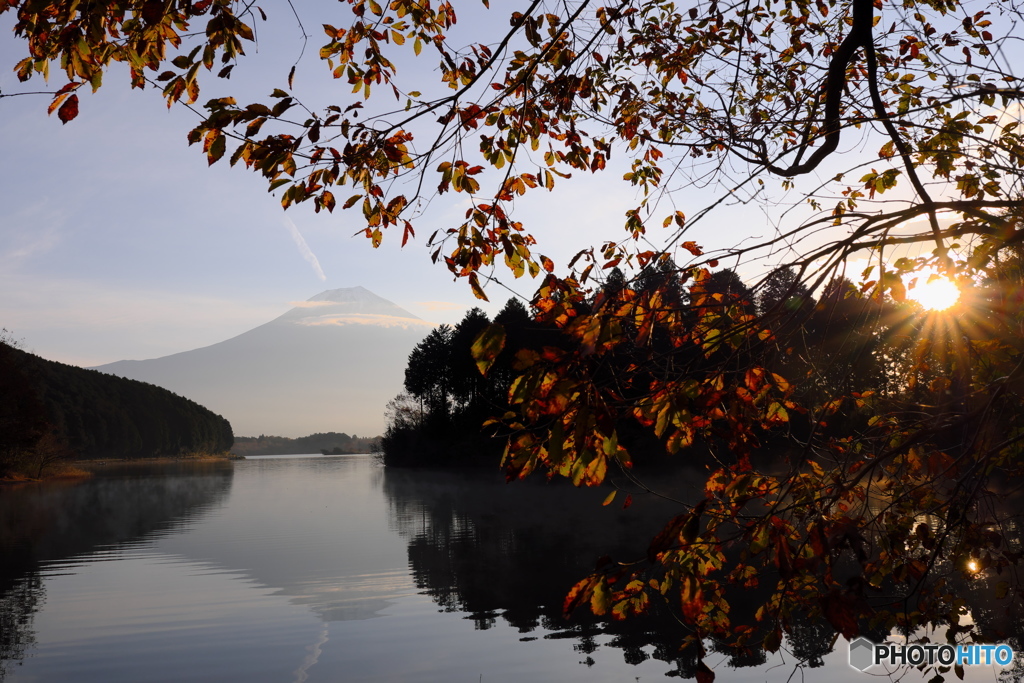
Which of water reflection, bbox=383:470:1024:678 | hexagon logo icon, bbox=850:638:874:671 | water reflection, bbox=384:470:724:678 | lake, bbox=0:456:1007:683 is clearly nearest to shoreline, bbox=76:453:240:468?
lake, bbox=0:456:1007:683

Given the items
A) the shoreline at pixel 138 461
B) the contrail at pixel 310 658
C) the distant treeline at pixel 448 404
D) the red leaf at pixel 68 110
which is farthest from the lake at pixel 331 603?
the shoreline at pixel 138 461

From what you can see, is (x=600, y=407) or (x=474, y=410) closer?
(x=600, y=407)

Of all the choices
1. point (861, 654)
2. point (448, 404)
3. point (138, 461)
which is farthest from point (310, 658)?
point (138, 461)

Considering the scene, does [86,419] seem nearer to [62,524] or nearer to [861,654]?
[62,524]

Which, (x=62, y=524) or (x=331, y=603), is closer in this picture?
(x=331, y=603)

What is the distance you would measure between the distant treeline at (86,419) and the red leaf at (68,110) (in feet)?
137

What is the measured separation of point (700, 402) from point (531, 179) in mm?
2204

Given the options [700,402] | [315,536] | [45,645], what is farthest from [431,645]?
[315,536]

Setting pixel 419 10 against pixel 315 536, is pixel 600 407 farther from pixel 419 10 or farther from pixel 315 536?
pixel 315 536

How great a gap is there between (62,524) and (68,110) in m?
23.5

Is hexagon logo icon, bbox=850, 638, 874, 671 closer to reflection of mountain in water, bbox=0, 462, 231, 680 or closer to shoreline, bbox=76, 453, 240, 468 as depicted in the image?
reflection of mountain in water, bbox=0, 462, 231, 680

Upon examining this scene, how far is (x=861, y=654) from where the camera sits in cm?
861

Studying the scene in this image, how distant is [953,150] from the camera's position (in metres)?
5.02

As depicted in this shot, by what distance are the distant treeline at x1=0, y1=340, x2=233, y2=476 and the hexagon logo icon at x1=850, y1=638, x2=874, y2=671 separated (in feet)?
137
